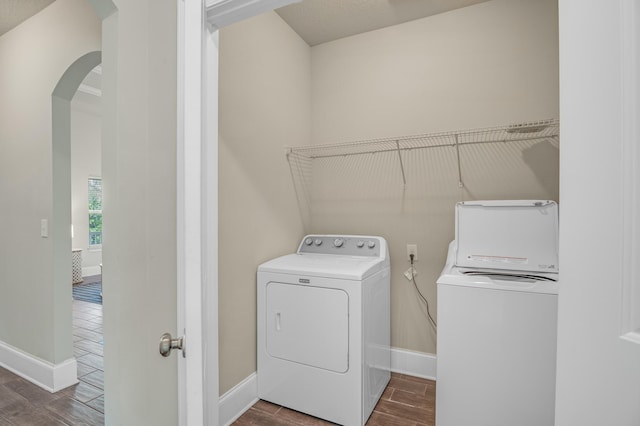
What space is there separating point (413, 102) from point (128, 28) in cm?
198

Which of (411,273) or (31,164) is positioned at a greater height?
(31,164)

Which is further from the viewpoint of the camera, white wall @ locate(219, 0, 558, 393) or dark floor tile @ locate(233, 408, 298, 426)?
white wall @ locate(219, 0, 558, 393)

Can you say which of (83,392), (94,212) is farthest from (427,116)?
(94,212)

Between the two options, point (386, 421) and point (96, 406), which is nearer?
point (386, 421)

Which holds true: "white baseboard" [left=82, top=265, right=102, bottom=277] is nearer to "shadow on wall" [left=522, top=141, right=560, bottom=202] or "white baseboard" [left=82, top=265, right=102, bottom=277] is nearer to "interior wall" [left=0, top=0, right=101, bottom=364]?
"interior wall" [left=0, top=0, right=101, bottom=364]

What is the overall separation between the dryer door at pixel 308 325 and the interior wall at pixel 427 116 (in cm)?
80

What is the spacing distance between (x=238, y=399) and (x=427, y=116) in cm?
228

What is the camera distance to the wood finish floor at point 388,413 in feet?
5.90

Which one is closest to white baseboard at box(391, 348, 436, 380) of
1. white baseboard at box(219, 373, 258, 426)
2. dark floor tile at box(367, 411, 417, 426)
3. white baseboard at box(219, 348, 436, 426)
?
white baseboard at box(219, 348, 436, 426)

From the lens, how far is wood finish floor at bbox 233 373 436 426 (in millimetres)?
1800

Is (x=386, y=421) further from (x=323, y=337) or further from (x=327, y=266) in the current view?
(x=327, y=266)

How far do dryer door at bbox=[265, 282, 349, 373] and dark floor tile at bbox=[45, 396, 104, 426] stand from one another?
3.40ft

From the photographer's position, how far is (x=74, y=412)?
186 cm

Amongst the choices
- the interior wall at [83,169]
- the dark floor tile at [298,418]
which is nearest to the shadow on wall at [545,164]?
the dark floor tile at [298,418]
